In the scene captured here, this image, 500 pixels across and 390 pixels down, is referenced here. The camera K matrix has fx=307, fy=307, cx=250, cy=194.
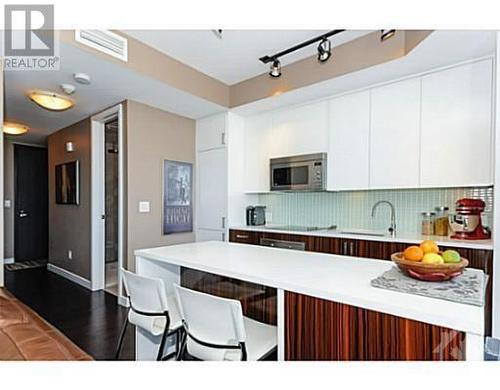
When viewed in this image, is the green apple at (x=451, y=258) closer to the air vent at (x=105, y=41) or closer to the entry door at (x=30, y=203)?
the air vent at (x=105, y=41)

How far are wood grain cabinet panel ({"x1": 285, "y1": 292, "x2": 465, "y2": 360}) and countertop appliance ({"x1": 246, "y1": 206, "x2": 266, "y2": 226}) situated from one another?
2743 millimetres

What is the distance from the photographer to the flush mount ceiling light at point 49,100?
9.93 feet

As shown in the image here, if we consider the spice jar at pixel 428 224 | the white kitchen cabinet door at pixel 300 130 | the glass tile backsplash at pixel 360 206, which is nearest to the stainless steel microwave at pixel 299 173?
the white kitchen cabinet door at pixel 300 130

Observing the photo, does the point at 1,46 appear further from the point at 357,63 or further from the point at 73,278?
the point at 73,278

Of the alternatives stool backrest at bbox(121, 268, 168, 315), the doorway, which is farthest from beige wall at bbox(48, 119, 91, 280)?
stool backrest at bbox(121, 268, 168, 315)

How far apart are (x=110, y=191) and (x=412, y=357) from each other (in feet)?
15.0

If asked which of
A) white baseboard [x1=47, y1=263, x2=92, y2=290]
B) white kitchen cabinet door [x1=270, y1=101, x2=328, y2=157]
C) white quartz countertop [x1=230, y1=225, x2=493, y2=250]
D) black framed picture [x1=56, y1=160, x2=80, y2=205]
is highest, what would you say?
white kitchen cabinet door [x1=270, y1=101, x2=328, y2=157]

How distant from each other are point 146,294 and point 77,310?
2.29 metres

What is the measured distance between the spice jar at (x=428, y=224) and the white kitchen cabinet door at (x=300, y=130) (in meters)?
1.16

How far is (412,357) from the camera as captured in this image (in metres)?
0.96

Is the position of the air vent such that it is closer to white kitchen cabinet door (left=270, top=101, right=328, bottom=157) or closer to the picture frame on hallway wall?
the picture frame on hallway wall

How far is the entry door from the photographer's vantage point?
18.5 ft

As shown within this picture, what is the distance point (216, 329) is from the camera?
3.96 feet

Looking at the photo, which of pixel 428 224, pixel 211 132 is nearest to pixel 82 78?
pixel 211 132
